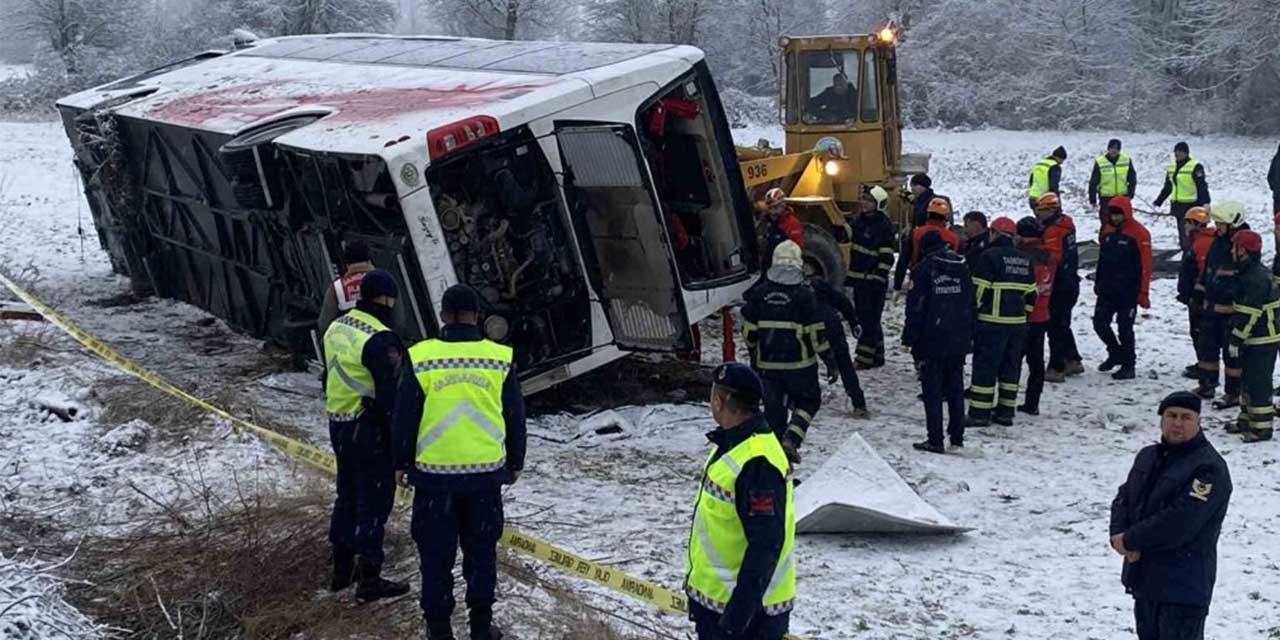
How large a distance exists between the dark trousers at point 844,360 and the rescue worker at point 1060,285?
1.74 metres

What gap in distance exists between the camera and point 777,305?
25.0ft

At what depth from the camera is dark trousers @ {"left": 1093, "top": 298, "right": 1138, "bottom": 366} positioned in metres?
10.2

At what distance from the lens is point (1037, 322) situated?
954 centimetres

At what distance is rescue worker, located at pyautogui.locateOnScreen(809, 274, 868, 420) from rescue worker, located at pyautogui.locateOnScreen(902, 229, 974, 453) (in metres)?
0.44

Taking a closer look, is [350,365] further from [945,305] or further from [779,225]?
[779,225]

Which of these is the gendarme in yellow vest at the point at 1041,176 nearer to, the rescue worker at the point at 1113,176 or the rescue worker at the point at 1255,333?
the rescue worker at the point at 1113,176

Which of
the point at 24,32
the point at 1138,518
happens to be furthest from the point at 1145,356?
the point at 24,32

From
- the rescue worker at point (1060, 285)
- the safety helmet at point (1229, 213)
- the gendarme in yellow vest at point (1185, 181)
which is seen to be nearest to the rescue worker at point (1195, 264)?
the safety helmet at point (1229, 213)

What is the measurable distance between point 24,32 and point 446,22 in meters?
16.0

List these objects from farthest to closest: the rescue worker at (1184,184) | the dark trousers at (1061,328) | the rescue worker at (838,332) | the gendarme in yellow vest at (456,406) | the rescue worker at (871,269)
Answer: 1. the rescue worker at (1184,184)
2. the rescue worker at (871,269)
3. the dark trousers at (1061,328)
4. the rescue worker at (838,332)
5. the gendarme in yellow vest at (456,406)

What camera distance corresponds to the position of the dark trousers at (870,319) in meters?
10.6

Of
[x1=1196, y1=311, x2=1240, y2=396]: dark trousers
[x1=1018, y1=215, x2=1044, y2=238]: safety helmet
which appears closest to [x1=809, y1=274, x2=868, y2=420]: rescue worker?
[x1=1018, y1=215, x2=1044, y2=238]: safety helmet

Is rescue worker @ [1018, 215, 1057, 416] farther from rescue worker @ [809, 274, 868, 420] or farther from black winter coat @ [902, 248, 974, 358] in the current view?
rescue worker @ [809, 274, 868, 420]

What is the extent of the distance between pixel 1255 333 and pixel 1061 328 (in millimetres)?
1819
